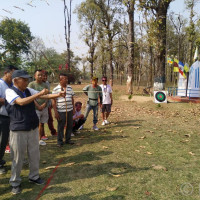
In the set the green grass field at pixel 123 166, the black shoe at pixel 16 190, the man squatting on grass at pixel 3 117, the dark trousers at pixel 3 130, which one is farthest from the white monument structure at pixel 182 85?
the black shoe at pixel 16 190

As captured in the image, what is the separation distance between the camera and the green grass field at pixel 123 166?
3.32 m

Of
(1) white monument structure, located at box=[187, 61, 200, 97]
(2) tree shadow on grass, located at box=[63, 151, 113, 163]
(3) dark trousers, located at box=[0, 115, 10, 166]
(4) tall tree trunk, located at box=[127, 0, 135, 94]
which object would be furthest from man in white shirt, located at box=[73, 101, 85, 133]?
(4) tall tree trunk, located at box=[127, 0, 135, 94]

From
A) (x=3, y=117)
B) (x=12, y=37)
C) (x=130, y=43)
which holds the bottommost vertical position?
(x=3, y=117)

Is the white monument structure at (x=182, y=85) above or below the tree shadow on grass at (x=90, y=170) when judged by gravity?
above

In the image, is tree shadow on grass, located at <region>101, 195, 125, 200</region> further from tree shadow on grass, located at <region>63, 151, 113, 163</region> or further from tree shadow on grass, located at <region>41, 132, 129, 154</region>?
tree shadow on grass, located at <region>41, 132, 129, 154</region>

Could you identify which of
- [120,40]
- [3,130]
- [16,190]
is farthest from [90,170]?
[120,40]

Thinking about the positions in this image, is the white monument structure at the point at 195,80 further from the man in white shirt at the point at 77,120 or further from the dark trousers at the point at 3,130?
the dark trousers at the point at 3,130

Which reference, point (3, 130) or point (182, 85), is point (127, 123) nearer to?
point (3, 130)

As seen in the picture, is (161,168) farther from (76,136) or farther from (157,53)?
(157,53)

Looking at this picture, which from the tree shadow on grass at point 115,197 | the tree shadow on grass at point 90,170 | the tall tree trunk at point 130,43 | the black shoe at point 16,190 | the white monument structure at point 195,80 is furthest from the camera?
the tall tree trunk at point 130,43

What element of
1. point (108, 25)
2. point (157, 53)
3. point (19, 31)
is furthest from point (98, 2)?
point (19, 31)

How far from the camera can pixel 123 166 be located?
4.31 m

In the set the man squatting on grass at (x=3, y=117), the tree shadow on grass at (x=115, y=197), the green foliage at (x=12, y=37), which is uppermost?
the green foliage at (x=12, y=37)

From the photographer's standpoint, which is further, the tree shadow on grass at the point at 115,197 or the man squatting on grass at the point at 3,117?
the man squatting on grass at the point at 3,117
